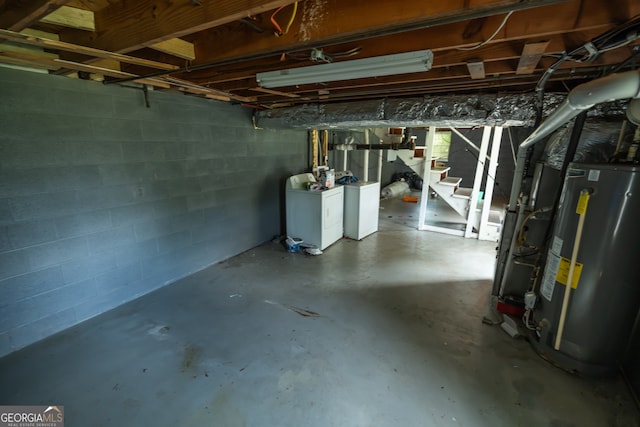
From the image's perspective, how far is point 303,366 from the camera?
186cm

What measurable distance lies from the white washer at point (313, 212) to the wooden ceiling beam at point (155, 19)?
101 inches

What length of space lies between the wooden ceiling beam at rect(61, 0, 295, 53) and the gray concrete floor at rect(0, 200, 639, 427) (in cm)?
194

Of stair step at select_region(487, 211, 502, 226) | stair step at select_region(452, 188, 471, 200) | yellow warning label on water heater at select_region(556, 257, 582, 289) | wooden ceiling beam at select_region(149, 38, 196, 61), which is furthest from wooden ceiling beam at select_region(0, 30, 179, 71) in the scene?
stair step at select_region(487, 211, 502, 226)

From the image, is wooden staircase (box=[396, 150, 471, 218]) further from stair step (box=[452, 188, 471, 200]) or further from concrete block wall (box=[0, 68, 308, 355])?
concrete block wall (box=[0, 68, 308, 355])

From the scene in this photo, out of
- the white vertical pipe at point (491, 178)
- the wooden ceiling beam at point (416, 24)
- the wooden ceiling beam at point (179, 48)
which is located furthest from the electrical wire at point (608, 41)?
the white vertical pipe at point (491, 178)

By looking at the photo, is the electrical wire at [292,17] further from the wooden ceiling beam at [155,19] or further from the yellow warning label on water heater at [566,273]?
the yellow warning label on water heater at [566,273]

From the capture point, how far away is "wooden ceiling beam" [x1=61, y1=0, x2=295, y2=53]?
1064mm

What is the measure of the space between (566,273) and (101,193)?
137 inches

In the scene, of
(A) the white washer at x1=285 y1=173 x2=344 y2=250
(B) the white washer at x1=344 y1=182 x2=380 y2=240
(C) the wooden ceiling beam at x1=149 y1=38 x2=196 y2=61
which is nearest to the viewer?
(C) the wooden ceiling beam at x1=149 y1=38 x2=196 y2=61

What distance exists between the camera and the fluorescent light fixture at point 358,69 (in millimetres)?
1382

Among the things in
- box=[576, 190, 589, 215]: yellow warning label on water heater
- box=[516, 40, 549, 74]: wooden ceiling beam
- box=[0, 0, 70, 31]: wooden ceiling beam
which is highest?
box=[0, 0, 70, 31]: wooden ceiling beam

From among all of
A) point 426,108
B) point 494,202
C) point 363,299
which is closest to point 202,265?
point 363,299

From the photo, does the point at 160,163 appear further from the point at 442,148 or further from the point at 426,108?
the point at 442,148

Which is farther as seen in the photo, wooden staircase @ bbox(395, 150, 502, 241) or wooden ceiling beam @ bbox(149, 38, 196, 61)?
wooden staircase @ bbox(395, 150, 502, 241)
